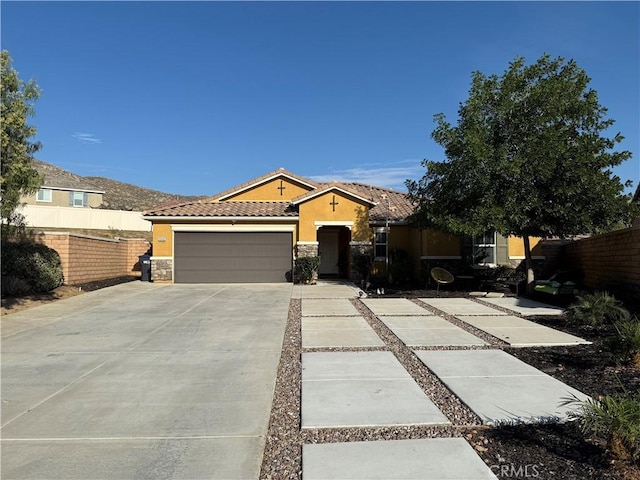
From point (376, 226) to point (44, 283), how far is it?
1308 centimetres

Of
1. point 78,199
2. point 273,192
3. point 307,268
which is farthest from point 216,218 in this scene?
point 78,199

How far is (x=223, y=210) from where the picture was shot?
66.2 ft

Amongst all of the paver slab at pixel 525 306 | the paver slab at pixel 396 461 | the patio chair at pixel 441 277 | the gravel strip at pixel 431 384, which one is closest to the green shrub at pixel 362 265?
the patio chair at pixel 441 277

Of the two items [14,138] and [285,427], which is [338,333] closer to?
[285,427]

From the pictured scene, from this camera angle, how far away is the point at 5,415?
477 centimetres

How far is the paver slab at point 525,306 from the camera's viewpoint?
37.4ft

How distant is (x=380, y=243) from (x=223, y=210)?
7.23 metres

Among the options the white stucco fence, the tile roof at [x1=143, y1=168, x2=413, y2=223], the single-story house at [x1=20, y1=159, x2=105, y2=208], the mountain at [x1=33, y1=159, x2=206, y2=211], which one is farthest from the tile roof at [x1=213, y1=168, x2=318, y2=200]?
the mountain at [x1=33, y1=159, x2=206, y2=211]

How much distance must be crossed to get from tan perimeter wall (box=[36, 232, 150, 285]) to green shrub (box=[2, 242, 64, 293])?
3.46 ft

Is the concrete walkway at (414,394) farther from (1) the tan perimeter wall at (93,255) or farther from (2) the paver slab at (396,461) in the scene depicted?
(1) the tan perimeter wall at (93,255)

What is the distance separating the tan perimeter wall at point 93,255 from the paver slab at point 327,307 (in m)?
8.38

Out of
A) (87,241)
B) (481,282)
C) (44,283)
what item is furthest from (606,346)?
(87,241)

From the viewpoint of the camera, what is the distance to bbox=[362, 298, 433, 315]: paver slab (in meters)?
11.5

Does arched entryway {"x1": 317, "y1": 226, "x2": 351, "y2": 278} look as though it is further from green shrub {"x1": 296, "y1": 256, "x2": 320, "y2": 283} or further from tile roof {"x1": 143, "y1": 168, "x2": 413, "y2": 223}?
green shrub {"x1": 296, "y1": 256, "x2": 320, "y2": 283}
